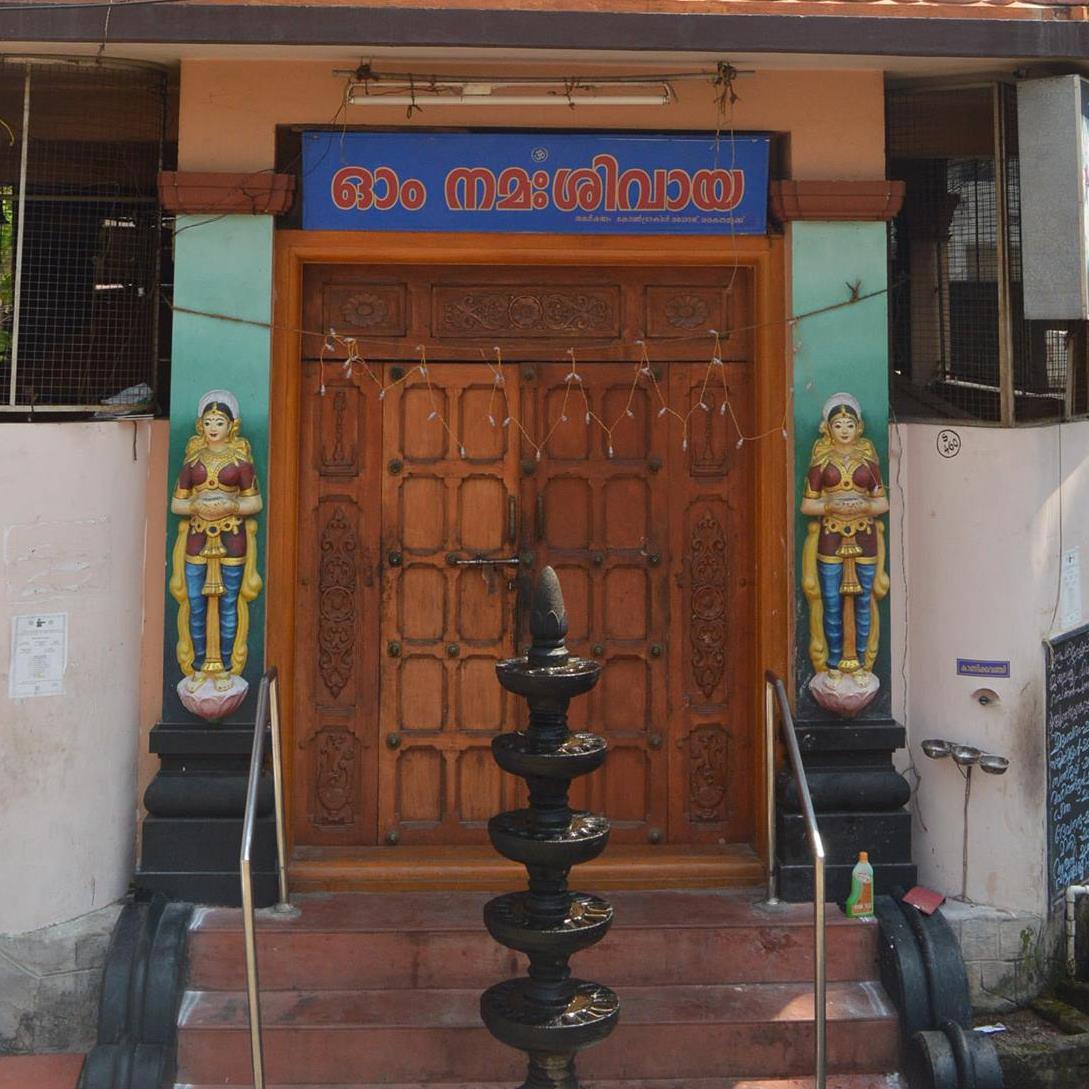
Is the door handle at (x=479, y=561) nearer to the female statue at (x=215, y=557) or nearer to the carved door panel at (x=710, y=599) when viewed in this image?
the carved door panel at (x=710, y=599)

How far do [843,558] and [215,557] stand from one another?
2.87m

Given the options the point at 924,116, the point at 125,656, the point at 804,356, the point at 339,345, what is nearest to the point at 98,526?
the point at 125,656

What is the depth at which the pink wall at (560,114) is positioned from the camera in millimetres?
6273

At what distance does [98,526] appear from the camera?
239 inches

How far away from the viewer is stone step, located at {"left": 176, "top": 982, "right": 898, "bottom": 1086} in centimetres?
543

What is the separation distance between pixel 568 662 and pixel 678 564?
6.14 feet

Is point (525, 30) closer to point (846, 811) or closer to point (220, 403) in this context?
point (220, 403)

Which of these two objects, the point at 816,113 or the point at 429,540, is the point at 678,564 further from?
the point at 816,113

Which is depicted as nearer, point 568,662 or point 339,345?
point 568,662

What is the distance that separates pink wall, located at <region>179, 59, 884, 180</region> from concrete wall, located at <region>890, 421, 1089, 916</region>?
4.62ft

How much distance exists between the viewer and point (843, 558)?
20.6 ft

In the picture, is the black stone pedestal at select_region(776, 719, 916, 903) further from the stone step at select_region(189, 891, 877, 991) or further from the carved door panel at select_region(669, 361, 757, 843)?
the carved door panel at select_region(669, 361, 757, 843)

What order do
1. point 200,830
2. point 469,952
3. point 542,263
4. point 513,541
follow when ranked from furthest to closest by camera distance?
point 513,541 → point 542,263 → point 200,830 → point 469,952

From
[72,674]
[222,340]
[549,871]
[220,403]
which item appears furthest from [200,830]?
[222,340]
